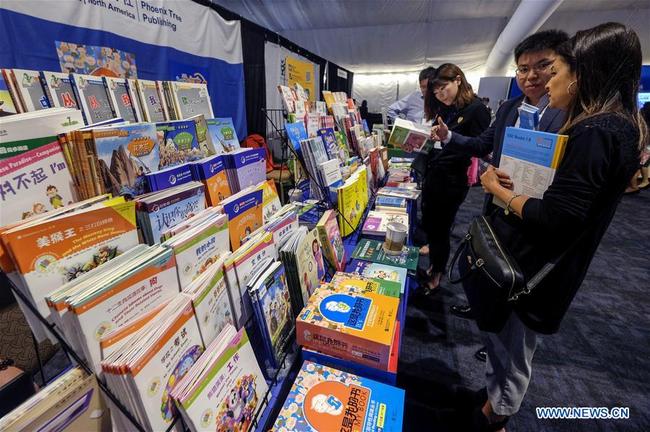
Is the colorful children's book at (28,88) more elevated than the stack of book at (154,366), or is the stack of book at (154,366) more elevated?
the colorful children's book at (28,88)

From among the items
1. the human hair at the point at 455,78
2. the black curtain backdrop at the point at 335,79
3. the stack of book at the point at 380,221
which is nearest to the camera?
the stack of book at the point at 380,221

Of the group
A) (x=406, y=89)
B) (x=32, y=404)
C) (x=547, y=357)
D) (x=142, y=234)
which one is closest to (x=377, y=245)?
(x=142, y=234)

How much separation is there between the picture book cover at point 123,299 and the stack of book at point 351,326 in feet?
1.23

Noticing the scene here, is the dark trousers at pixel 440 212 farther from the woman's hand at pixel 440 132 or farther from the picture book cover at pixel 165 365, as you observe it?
the picture book cover at pixel 165 365

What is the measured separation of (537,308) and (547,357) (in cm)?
136

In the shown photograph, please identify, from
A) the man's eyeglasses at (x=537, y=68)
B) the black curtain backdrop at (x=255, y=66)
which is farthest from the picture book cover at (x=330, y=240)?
the black curtain backdrop at (x=255, y=66)

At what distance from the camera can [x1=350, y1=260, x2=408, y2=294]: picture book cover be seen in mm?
1223

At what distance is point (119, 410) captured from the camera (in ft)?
1.71

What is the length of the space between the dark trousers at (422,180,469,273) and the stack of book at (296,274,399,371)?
135cm

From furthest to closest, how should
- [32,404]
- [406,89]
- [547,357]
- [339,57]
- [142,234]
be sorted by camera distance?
1. [406,89]
2. [339,57]
3. [547,357]
4. [142,234]
5. [32,404]

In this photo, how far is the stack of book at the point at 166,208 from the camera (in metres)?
0.69

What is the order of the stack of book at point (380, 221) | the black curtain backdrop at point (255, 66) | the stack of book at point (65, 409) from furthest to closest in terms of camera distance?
1. the black curtain backdrop at point (255, 66)
2. the stack of book at point (380, 221)
3. the stack of book at point (65, 409)

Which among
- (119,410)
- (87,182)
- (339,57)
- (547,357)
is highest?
(339,57)

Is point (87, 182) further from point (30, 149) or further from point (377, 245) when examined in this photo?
point (377, 245)
